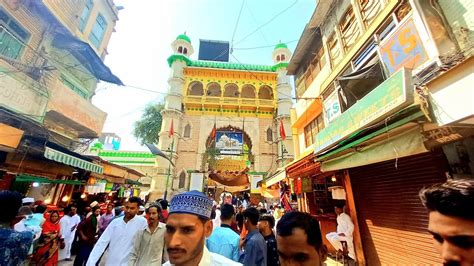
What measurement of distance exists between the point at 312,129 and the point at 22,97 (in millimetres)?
12000

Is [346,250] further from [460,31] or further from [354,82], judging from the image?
[460,31]

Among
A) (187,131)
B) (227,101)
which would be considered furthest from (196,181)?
(227,101)

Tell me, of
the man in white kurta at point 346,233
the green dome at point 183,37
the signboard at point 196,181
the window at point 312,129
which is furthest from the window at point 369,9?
the green dome at point 183,37

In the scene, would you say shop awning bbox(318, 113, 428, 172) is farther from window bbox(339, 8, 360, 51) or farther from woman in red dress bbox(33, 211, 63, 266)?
woman in red dress bbox(33, 211, 63, 266)

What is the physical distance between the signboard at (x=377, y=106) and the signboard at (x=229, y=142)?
1528cm

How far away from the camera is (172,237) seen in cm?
164

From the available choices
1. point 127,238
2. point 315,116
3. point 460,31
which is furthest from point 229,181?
point 460,31

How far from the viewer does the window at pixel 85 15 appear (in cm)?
1112

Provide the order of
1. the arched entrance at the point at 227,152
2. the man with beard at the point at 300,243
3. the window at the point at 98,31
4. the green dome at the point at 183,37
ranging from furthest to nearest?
the green dome at the point at 183,37
the arched entrance at the point at 227,152
the window at the point at 98,31
the man with beard at the point at 300,243

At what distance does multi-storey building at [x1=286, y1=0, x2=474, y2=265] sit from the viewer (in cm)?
331

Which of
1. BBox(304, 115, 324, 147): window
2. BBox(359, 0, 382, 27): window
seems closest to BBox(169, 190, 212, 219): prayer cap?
BBox(359, 0, 382, 27): window

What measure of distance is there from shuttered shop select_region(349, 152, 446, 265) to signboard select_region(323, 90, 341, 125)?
211cm

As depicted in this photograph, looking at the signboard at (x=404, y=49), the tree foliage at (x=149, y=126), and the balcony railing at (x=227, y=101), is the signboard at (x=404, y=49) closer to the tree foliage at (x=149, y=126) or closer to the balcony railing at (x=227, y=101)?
the balcony railing at (x=227, y=101)

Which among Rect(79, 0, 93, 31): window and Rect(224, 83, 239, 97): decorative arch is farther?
Rect(224, 83, 239, 97): decorative arch
